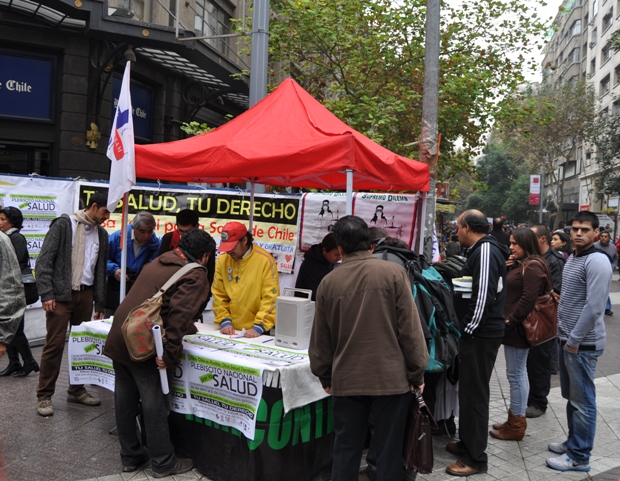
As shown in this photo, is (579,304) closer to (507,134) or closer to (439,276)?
(439,276)

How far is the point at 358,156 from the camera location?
488 centimetres

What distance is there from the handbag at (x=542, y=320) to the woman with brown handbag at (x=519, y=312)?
49mm

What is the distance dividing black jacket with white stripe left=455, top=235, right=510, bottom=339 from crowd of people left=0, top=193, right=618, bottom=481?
10 mm

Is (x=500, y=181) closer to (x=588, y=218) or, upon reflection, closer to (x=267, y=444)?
(x=588, y=218)

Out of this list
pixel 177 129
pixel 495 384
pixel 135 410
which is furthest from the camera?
pixel 177 129

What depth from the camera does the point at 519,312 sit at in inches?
198

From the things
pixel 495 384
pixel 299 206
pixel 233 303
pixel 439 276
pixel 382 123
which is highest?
pixel 382 123

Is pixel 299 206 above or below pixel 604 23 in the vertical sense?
below

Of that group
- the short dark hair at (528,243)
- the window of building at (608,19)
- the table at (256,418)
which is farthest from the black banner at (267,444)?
the window of building at (608,19)

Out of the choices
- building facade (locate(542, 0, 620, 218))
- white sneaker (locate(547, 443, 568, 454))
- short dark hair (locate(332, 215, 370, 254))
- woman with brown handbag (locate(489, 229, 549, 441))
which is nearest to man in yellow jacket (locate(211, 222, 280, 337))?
short dark hair (locate(332, 215, 370, 254))

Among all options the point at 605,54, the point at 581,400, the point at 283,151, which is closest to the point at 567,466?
the point at 581,400

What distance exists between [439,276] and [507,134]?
27940mm

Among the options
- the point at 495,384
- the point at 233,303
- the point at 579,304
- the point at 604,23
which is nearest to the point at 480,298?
the point at 579,304

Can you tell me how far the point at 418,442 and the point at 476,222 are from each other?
1.81 meters
